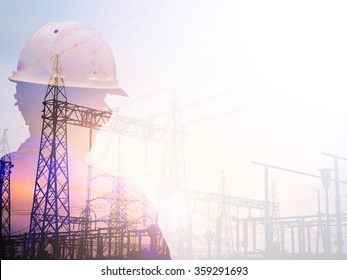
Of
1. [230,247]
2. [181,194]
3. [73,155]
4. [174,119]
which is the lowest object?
[230,247]

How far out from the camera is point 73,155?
34.3m

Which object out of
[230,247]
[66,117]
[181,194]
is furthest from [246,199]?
[66,117]

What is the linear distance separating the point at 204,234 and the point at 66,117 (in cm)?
4085

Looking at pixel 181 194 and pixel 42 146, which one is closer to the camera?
pixel 42 146

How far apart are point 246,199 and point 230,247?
6317 mm

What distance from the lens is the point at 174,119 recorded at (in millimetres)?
37875
